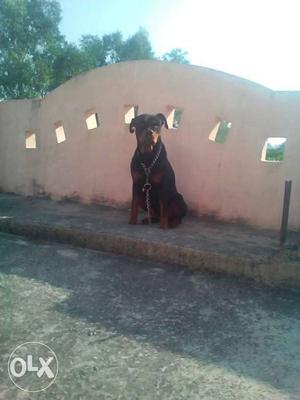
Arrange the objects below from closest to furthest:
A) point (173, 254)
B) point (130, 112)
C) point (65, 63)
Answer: point (173, 254) → point (130, 112) → point (65, 63)

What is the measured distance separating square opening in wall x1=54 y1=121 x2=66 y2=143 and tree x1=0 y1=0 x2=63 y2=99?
322 inches

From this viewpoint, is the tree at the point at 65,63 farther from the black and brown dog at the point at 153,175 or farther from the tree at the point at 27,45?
the black and brown dog at the point at 153,175

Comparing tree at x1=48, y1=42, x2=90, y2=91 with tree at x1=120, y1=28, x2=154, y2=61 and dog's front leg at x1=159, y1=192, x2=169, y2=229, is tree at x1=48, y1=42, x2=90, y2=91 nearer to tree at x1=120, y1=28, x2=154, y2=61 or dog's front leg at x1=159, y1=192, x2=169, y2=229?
tree at x1=120, y1=28, x2=154, y2=61

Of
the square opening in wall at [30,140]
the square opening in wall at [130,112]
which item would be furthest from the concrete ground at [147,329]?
the square opening in wall at [30,140]

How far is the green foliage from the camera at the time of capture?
1290 cm

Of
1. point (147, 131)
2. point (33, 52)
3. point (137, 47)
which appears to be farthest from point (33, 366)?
point (137, 47)

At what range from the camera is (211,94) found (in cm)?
454

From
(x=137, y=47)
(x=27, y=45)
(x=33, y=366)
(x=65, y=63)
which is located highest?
(x=137, y=47)

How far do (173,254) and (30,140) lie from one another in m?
3.73

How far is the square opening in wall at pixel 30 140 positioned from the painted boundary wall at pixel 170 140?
87 mm

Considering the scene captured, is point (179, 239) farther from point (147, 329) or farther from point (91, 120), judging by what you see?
point (91, 120)

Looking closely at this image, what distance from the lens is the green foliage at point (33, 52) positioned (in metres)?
12.9

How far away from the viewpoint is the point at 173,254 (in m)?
3.57

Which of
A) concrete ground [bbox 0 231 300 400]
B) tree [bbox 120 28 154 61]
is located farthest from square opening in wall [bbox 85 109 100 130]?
tree [bbox 120 28 154 61]
